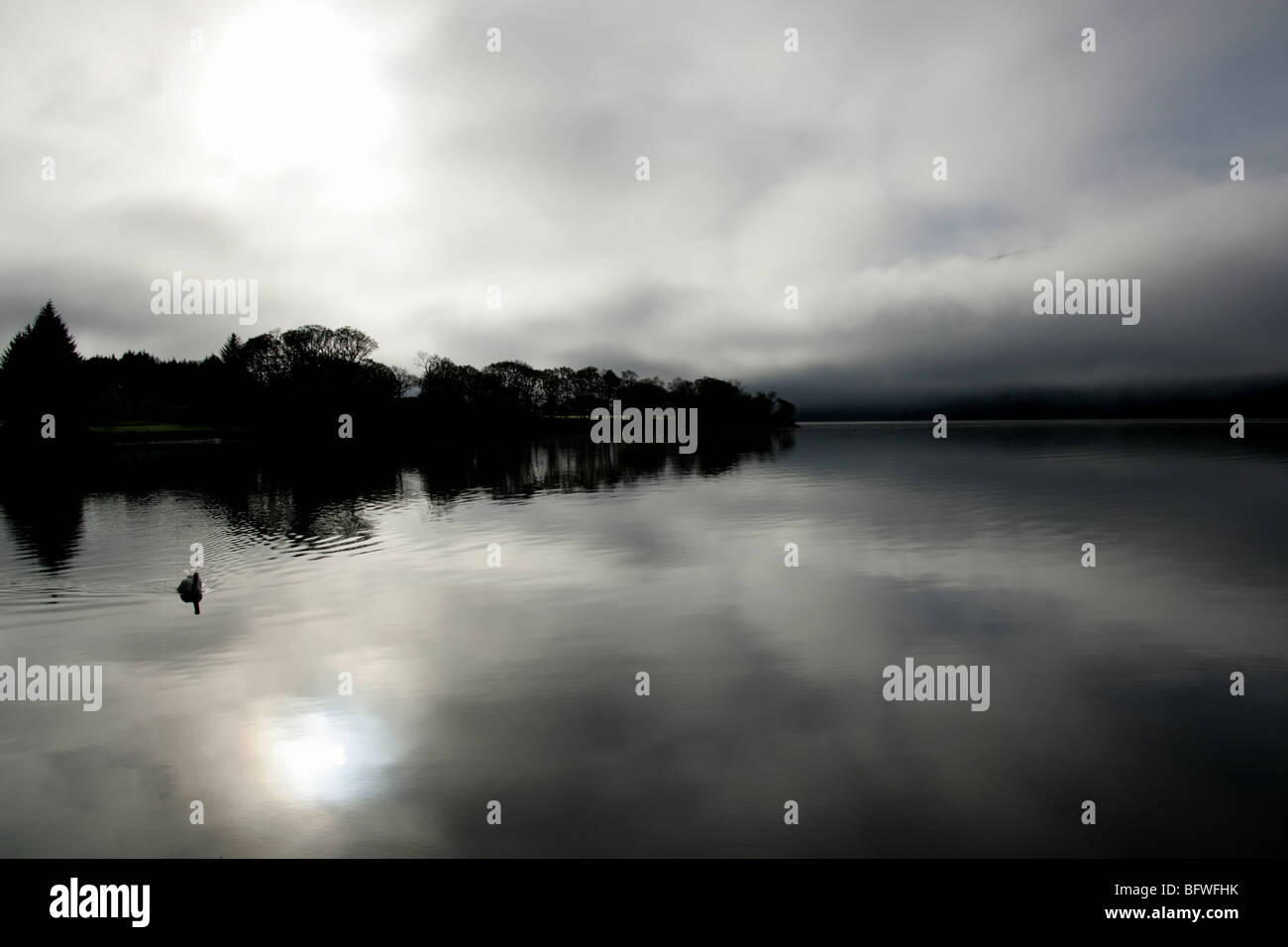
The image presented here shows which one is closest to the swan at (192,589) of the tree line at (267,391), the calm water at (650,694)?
the calm water at (650,694)

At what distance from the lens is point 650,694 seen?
1436 centimetres

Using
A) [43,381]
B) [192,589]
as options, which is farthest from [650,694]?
[43,381]

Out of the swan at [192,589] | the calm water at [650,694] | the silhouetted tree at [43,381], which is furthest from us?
the silhouetted tree at [43,381]

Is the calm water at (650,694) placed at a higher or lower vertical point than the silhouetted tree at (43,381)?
lower

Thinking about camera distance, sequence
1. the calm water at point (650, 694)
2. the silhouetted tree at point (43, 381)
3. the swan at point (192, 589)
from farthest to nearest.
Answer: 1. the silhouetted tree at point (43, 381)
2. the swan at point (192, 589)
3. the calm water at point (650, 694)

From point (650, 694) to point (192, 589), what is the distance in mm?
15846

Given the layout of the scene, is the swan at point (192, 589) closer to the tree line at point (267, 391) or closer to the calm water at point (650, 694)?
the calm water at point (650, 694)

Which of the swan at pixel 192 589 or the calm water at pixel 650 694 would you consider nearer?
the calm water at pixel 650 694

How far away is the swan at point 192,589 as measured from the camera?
21.6m

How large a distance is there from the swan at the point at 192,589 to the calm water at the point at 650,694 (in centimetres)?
74

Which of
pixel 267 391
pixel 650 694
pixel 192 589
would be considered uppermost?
pixel 267 391

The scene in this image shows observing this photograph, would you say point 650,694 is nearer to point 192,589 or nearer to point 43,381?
point 192,589
